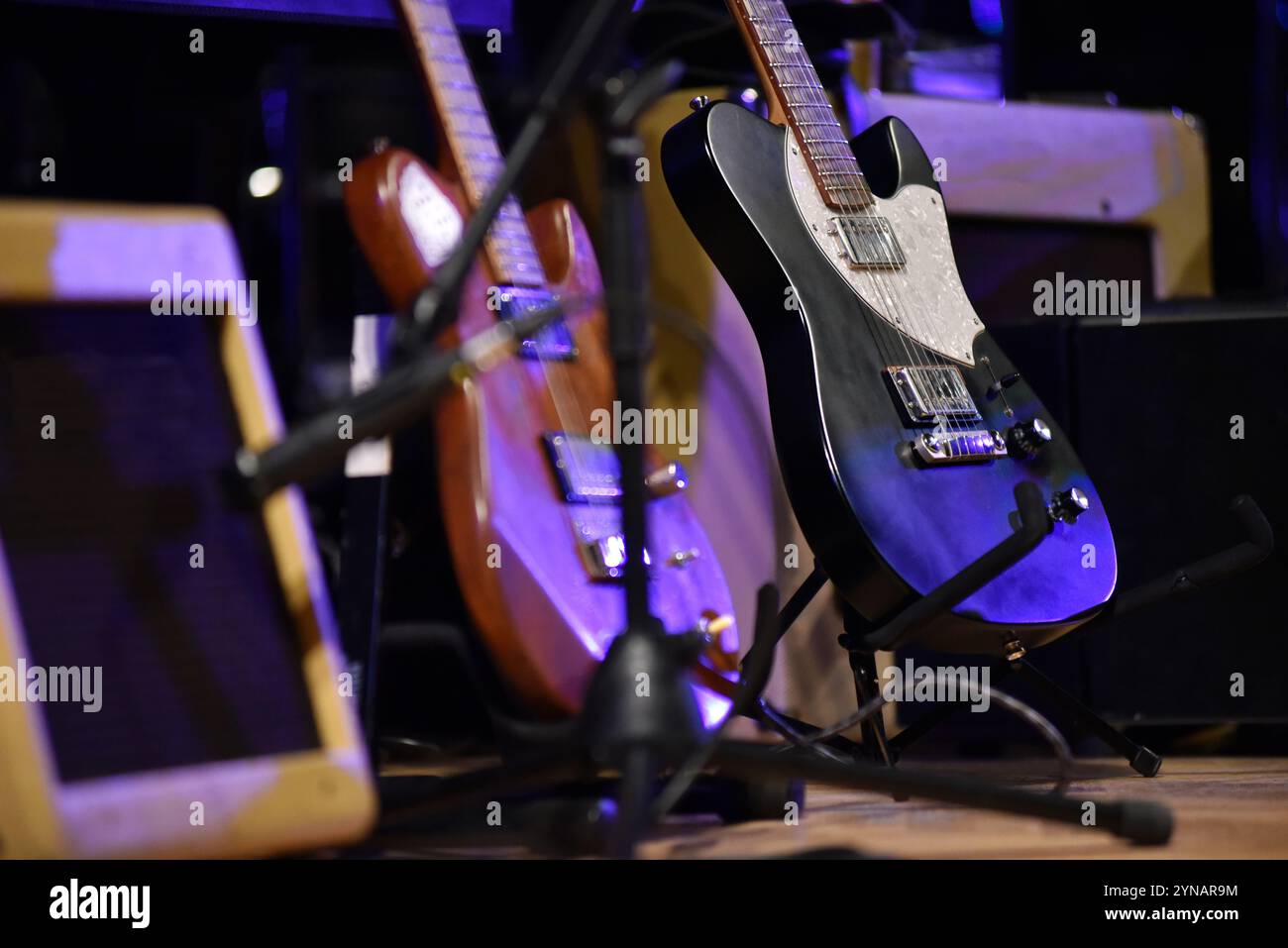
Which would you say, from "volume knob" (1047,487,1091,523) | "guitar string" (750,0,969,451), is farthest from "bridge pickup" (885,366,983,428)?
"volume knob" (1047,487,1091,523)

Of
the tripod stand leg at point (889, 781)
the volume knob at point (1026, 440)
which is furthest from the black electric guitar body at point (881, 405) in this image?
the tripod stand leg at point (889, 781)

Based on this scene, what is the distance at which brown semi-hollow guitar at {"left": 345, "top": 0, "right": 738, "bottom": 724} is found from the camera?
4.75 ft

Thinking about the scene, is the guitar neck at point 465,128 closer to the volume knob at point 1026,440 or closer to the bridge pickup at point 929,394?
the bridge pickup at point 929,394

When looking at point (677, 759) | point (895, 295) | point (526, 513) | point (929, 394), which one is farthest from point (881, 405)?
point (677, 759)

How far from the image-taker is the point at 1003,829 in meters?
1.50

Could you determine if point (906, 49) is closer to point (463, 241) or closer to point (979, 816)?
point (979, 816)

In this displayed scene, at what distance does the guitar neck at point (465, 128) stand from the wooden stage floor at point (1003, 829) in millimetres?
682

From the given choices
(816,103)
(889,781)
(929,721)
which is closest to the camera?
(889,781)

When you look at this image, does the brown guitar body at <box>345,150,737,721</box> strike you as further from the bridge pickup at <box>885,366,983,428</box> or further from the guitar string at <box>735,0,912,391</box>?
the guitar string at <box>735,0,912,391</box>

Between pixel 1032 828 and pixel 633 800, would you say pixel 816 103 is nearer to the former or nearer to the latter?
pixel 1032 828

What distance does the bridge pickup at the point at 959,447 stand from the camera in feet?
5.17

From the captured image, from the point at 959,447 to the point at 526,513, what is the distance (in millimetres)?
509
